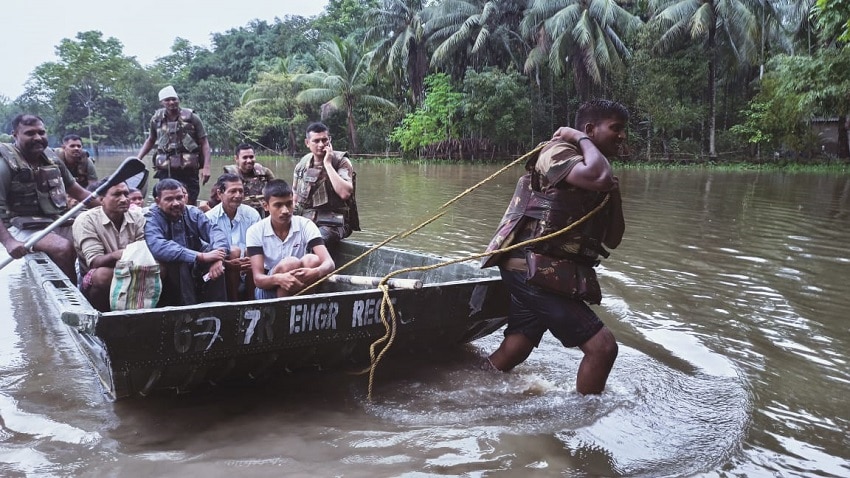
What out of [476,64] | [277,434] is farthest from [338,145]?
[277,434]

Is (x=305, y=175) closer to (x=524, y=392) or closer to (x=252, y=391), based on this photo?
(x=252, y=391)

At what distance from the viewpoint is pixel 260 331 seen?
337cm

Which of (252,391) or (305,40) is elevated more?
(305,40)

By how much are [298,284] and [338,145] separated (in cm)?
3675

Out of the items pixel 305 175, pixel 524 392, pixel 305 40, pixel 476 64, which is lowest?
pixel 524 392

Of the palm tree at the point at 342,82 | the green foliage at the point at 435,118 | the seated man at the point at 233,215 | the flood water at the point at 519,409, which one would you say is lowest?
the flood water at the point at 519,409

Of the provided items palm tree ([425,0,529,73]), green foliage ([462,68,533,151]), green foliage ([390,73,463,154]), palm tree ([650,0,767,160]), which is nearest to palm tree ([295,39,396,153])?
green foliage ([390,73,463,154])

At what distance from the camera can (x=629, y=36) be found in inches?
1081

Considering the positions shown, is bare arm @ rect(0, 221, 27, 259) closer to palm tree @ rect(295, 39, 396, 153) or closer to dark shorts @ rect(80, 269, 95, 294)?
dark shorts @ rect(80, 269, 95, 294)

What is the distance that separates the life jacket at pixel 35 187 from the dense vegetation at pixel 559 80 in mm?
18074

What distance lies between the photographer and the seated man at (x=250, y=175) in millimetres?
6539

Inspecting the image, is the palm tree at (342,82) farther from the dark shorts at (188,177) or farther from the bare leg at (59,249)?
the bare leg at (59,249)

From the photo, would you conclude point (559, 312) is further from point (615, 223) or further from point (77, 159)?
point (77, 159)

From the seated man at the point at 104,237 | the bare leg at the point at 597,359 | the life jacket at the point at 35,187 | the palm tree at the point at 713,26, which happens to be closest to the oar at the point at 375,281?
the bare leg at the point at 597,359
